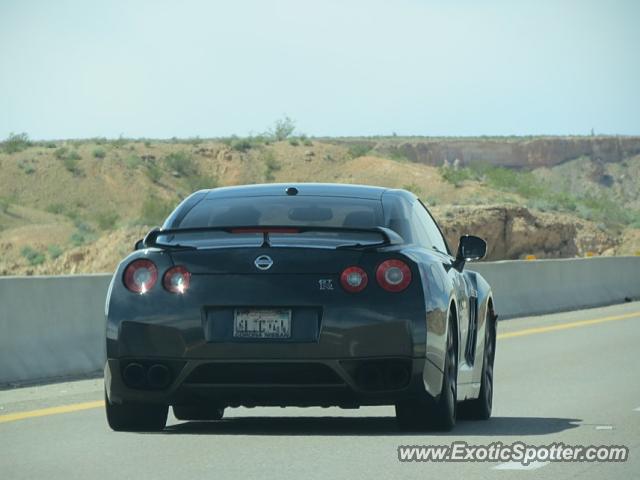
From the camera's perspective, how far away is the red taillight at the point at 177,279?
31.4 ft

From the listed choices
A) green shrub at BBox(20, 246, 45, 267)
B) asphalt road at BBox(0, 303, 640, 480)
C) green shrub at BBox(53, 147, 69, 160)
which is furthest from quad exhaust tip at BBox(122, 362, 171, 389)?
green shrub at BBox(53, 147, 69, 160)

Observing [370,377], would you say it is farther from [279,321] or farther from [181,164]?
[181,164]

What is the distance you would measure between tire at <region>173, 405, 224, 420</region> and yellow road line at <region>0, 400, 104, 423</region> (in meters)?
1.25

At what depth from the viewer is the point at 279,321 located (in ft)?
31.0

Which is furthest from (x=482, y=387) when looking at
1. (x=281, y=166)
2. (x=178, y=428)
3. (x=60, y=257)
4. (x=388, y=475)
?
(x=281, y=166)

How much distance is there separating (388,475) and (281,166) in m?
89.5

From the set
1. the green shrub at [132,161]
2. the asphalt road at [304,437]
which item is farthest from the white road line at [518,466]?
the green shrub at [132,161]

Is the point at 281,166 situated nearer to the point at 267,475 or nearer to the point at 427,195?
the point at 427,195

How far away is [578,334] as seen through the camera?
22.7 m

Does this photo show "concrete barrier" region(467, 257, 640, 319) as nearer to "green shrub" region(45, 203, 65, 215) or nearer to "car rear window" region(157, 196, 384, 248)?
"car rear window" region(157, 196, 384, 248)

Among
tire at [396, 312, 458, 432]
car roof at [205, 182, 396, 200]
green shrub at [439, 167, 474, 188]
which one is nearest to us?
tire at [396, 312, 458, 432]

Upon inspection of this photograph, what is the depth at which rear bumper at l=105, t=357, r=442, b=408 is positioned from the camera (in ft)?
31.0

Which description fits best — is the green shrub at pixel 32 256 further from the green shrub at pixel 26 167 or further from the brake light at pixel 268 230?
the brake light at pixel 268 230

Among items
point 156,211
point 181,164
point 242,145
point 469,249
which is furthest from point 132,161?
point 469,249
